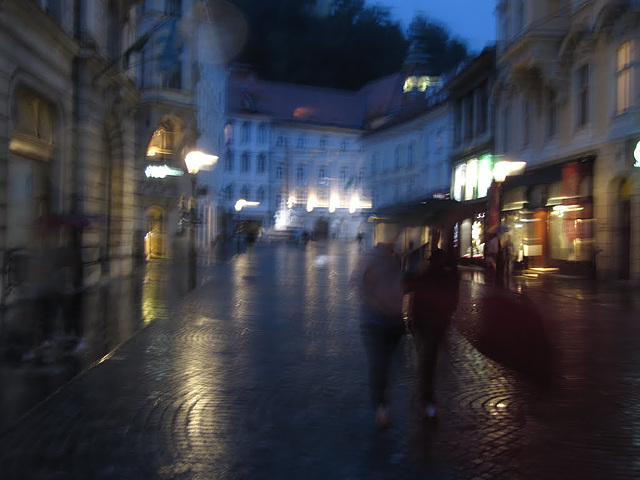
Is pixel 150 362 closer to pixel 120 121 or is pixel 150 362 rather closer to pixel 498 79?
pixel 120 121

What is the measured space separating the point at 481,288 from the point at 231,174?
6341cm

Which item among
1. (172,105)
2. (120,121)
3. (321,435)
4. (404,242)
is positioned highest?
(172,105)

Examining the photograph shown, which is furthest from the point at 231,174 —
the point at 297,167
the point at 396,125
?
the point at 396,125

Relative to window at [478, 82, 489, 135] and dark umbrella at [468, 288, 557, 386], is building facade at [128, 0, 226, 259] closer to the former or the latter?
window at [478, 82, 489, 135]

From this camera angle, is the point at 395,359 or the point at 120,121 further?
the point at 120,121

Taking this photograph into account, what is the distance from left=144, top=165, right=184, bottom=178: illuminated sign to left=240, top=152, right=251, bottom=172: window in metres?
48.6

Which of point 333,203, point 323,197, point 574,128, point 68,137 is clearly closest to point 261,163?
point 323,197

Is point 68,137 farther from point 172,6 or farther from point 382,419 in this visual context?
point 172,6

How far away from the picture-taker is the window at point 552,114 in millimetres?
28266

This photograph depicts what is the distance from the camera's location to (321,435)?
6094 mm

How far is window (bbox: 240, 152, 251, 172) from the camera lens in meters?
82.5

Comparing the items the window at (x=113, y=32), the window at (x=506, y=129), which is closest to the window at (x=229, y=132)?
the window at (x=506, y=129)

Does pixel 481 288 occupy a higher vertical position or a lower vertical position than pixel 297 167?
lower

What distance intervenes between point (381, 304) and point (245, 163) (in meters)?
77.6
